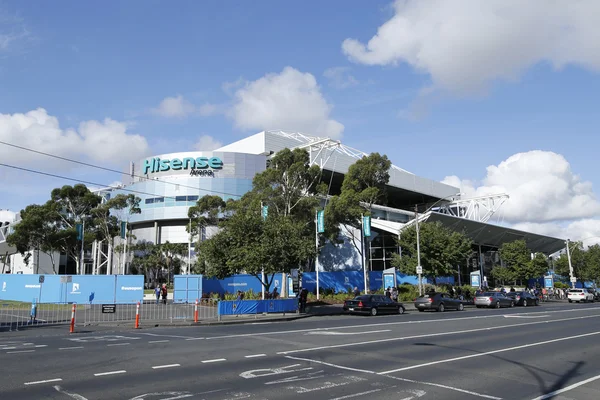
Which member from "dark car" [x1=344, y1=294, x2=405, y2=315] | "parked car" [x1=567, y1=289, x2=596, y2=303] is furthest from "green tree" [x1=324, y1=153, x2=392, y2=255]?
"parked car" [x1=567, y1=289, x2=596, y2=303]

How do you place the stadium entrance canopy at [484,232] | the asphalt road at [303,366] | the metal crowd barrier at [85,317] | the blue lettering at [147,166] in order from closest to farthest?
the asphalt road at [303,366], the metal crowd barrier at [85,317], the stadium entrance canopy at [484,232], the blue lettering at [147,166]

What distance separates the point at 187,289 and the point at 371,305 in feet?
57.1

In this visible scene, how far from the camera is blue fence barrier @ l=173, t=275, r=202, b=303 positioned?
39.9 m

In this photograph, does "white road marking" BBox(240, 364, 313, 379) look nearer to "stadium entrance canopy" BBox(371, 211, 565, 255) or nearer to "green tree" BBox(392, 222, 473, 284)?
"green tree" BBox(392, 222, 473, 284)

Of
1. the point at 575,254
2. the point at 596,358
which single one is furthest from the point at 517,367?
the point at 575,254

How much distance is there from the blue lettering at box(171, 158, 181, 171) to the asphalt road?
2551 inches

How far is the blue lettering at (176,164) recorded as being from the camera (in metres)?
81.3

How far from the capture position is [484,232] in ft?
217

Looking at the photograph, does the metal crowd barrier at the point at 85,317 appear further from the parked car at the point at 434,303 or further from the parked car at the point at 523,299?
the parked car at the point at 523,299

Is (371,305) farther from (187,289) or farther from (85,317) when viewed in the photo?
(187,289)

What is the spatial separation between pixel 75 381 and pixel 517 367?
9904mm

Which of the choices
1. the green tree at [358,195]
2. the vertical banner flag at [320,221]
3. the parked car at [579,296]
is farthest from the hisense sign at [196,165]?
the parked car at [579,296]

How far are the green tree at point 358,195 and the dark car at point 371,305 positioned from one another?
41.7ft

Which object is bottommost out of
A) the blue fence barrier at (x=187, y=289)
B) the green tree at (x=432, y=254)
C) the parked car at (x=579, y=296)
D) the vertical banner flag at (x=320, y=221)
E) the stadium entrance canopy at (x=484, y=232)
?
the parked car at (x=579, y=296)
